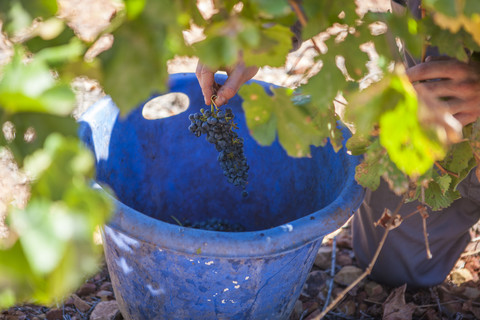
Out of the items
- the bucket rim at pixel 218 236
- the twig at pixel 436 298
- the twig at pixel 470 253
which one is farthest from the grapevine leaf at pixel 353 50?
the twig at pixel 470 253

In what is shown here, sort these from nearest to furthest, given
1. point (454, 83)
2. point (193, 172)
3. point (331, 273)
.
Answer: point (454, 83), point (193, 172), point (331, 273)

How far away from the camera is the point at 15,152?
0.58 meters

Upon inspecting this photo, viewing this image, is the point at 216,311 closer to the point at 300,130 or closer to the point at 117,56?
the point at 300,130

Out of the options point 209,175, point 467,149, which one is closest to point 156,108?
point 209,175

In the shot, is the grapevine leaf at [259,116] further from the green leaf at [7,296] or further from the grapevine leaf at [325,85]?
the green leaf at [7,296]

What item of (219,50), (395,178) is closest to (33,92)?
(219,50)

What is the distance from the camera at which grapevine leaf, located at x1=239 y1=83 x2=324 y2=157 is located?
71cm

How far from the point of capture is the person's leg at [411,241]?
1.69m

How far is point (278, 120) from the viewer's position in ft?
2.36

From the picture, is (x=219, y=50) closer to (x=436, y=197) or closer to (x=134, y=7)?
(x=134, y=7)

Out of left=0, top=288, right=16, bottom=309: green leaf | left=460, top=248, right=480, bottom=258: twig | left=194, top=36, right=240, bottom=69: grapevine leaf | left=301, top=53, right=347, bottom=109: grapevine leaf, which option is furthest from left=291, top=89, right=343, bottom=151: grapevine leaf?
left=460, top=248, right=480, bottom=258: twig

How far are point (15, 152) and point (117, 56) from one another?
0.17m

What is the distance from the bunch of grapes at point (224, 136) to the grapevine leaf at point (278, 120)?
594 mm

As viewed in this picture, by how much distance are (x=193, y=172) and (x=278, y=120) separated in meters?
1.06
